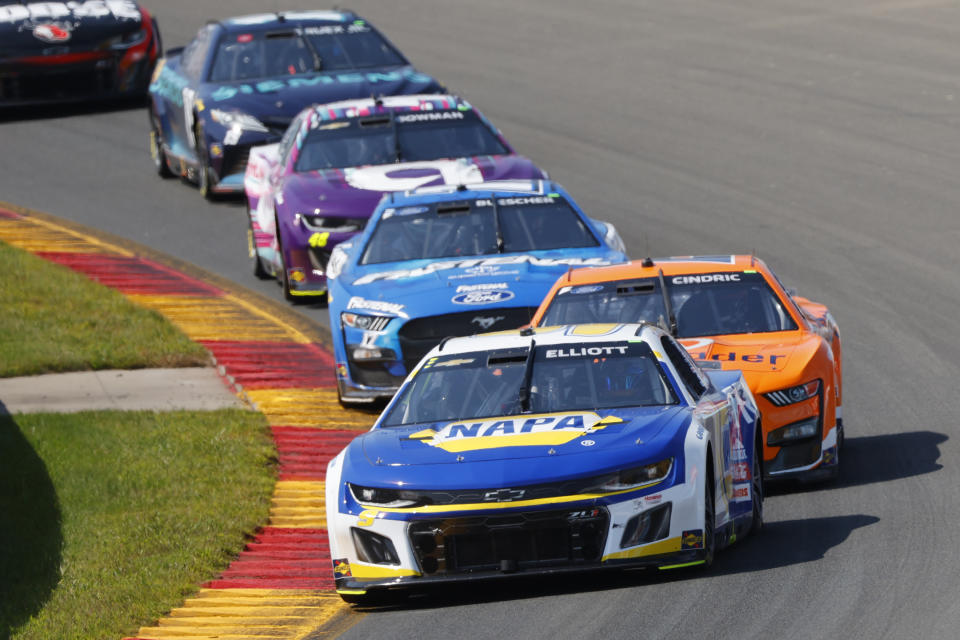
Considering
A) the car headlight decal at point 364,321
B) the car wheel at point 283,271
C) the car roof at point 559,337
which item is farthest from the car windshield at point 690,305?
the car wheel at point 283,271

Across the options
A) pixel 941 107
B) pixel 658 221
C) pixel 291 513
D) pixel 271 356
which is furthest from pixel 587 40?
pixel 291 513

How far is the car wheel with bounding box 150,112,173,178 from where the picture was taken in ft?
70.7

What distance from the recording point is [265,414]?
13742 millimetres

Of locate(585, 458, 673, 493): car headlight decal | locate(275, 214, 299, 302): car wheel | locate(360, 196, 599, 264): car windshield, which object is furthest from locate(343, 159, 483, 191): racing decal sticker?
locate(585, 458, 673, 493): car headlight decal

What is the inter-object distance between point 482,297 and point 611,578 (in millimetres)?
4475

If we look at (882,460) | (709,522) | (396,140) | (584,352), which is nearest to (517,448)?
(709,522)

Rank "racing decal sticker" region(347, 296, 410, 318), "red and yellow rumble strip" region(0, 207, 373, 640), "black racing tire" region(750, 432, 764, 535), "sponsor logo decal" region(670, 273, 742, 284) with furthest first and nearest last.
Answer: "racing decal sticker" region(347, 296, 410, 318) < "sponsor logo decal" region(670, 273, 742, 284) < "black racing tire" region(750, 432, 764, 535) < "red and yellow rumble strip" region(0, 207, 373, 640)

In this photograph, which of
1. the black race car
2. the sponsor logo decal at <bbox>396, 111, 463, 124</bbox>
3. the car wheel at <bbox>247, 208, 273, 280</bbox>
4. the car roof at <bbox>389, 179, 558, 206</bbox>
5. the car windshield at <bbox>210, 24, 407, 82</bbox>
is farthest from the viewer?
the black race car

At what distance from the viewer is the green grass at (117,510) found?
372 inches

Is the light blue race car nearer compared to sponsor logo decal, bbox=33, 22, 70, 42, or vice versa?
the light blue race car

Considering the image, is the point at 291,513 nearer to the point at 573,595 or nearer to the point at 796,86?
the point at 573,595

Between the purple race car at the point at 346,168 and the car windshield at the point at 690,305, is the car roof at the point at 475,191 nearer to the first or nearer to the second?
the purple race car at the point at 346,168

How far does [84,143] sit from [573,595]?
1586cm

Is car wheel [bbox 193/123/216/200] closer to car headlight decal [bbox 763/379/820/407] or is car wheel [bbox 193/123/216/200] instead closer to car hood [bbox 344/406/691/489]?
car headlight decal [bbox 763/379/820/407]
